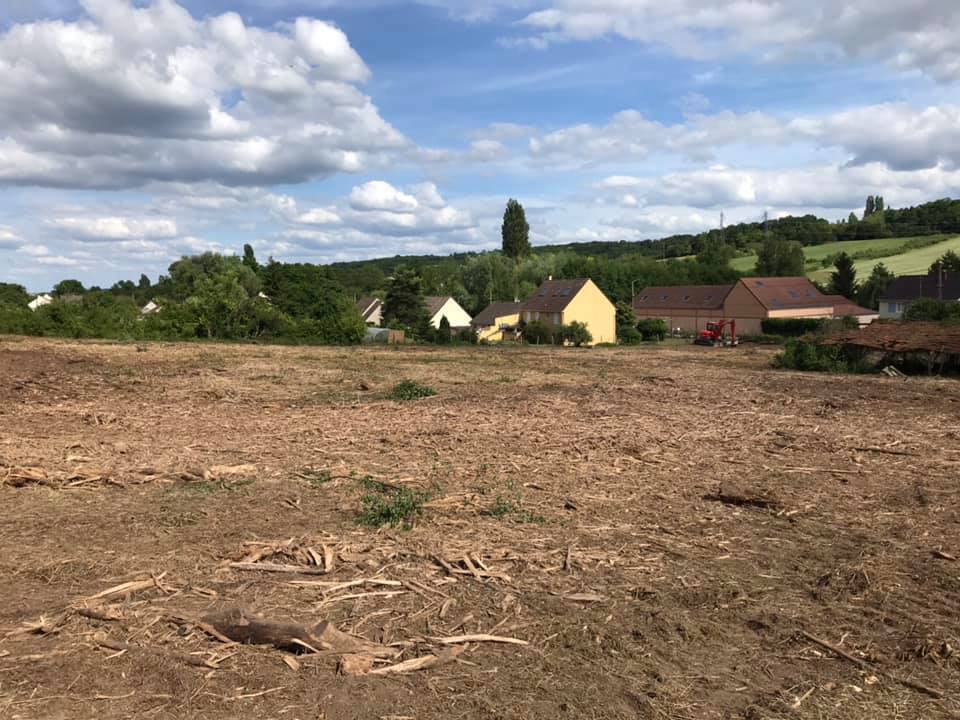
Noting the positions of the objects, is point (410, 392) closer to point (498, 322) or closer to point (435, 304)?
point (498, 322)

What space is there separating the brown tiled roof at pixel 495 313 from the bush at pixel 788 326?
2142 centimetres

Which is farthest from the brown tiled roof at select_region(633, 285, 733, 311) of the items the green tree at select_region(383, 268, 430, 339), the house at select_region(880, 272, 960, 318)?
the green tree at select_region(383, 268, 430, 339)

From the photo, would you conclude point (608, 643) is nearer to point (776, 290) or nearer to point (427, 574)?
point (427, 574)

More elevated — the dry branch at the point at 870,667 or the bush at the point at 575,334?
the bush at the point at 575,334

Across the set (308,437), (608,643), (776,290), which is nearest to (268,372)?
(308,437)

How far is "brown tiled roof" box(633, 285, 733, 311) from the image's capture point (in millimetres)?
73000

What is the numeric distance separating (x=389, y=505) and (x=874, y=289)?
78844 millimetres

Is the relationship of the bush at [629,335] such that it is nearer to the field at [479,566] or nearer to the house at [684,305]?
the house at [684,305]

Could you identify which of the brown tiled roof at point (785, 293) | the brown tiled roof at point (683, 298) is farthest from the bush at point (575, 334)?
the brown tiled roof at point (683, 298)

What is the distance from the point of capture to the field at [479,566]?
3.60m

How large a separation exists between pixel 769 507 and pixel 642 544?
1860 mm

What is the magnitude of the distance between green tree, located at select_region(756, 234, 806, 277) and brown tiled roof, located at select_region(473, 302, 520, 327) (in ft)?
136

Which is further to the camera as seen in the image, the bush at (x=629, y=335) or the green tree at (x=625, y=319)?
the green tree at (x=625, y=319)

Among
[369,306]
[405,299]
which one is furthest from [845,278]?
[369,306]
